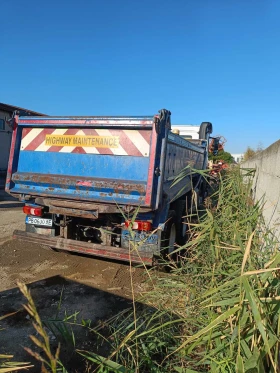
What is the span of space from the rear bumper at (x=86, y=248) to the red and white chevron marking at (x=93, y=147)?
124cm

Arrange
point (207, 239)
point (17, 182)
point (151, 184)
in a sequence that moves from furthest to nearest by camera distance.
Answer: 1. point (17, 182)
2. point (151, 184)
3. point (207, 239)

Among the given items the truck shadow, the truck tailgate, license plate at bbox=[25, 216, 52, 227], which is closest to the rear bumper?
license plate at bbox=[25, 216, 52, 227]

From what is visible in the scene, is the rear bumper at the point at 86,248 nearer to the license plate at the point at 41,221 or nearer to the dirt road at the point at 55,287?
the license plate at the point at 41,221

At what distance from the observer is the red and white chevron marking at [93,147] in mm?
3559

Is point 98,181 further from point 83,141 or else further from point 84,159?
point 83,141

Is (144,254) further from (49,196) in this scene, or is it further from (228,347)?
(228,347)

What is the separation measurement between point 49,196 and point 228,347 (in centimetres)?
300

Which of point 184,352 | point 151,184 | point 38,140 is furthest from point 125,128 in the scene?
point 184,352

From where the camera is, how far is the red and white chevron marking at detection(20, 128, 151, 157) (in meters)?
3.56

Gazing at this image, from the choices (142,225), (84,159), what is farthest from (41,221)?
(142,225)

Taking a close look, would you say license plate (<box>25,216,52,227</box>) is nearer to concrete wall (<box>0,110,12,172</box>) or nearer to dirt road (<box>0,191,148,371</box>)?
dirt road (<box>0,191,148,371</box>)

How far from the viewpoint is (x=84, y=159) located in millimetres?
3867

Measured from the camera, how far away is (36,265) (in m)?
4.24

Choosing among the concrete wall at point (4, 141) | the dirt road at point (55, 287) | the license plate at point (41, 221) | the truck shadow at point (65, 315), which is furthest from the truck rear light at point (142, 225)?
the concrete wall at point (4, 141)
